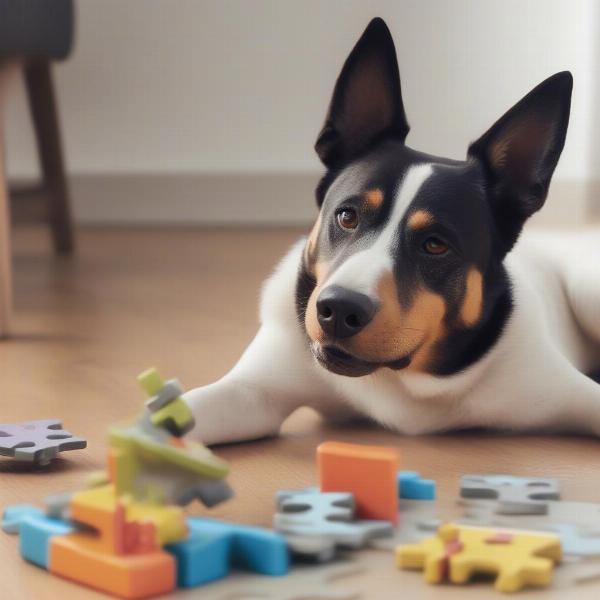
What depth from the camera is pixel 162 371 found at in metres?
2.25

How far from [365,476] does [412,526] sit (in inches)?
3.1

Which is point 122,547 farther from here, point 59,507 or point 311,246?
point 311,246

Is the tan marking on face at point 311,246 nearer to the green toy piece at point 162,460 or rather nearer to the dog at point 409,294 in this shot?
the dog at point 409,294

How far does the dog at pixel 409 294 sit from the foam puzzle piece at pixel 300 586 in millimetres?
398

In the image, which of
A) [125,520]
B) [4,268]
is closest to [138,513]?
[125,520]

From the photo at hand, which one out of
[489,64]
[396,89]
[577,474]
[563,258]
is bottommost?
[577,474]

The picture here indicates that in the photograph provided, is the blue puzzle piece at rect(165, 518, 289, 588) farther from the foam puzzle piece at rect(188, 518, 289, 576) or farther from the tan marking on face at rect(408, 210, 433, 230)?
the tan marking on face at rect(408, 210, 433, 230)

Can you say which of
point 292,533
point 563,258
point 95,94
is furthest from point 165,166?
point 292,533

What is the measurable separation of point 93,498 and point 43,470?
17.3 inches

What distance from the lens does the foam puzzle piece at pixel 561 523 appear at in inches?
49.8

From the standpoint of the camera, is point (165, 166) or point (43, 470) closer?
point (43, 470)

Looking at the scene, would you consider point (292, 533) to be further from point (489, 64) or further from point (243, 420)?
point (489, 64)

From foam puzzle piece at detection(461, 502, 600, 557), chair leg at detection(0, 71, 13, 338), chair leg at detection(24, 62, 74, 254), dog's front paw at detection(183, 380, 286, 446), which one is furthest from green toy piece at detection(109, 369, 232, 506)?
chair leg at detection(24, 62, 74, 254)

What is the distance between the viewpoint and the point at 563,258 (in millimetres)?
2094
